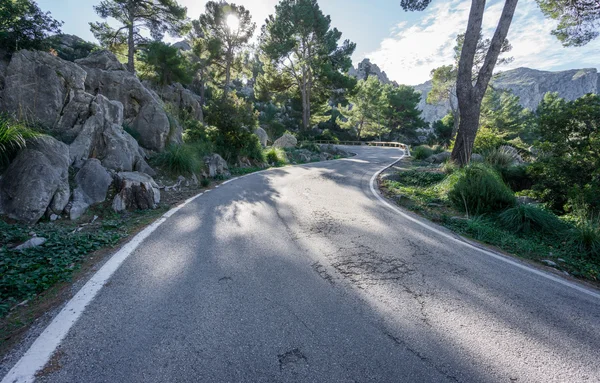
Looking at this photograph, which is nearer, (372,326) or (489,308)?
(372,326)

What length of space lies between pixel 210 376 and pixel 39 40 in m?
9.99

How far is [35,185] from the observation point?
4012 millimetres

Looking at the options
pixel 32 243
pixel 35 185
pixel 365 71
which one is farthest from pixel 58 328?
pixel 365 71

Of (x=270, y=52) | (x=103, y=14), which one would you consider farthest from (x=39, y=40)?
(x=270, y=52)

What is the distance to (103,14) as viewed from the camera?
17875mm

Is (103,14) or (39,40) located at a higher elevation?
(103,14)

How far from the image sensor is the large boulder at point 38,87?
19.4ft

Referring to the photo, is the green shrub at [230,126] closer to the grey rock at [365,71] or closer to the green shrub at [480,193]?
the green shrub at [480,193]

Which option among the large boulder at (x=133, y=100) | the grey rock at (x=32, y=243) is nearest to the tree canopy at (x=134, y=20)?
the large boulder at (x=133, y=100)

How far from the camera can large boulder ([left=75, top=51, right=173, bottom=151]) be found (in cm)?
907

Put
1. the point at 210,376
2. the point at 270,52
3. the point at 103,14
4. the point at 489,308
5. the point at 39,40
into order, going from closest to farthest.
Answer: the point at 210,376 → the point at 489,308 → the point at 39,40 → the point at 103,14 → the point at 270,52

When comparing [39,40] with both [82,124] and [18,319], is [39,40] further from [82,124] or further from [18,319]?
[18,319]

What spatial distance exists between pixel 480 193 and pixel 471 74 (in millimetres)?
5168

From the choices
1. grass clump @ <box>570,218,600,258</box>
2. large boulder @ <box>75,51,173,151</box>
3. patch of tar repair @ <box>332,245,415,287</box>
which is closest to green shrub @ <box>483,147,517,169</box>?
grass clump @ <box>570,218,600,258</box>
